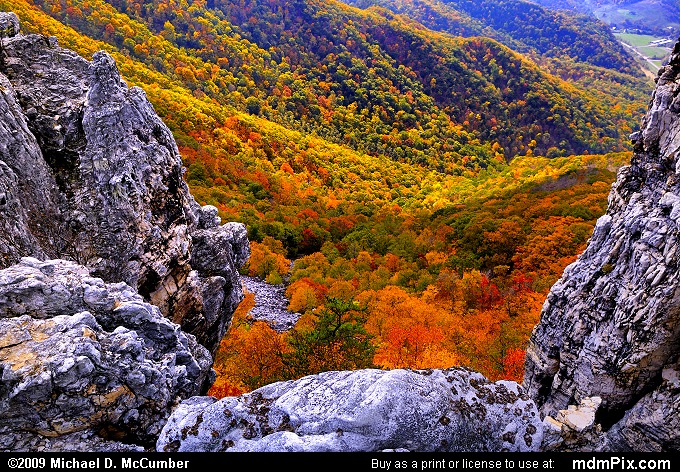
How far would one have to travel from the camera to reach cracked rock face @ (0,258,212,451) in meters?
8.78

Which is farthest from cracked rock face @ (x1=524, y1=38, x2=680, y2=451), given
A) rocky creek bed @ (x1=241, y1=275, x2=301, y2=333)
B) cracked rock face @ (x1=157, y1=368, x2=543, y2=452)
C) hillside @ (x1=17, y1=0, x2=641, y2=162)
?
hillside @ (x1=17, y1=0, x2=641, y2=162)

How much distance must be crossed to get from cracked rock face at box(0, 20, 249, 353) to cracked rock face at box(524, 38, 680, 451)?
15573 millimetres

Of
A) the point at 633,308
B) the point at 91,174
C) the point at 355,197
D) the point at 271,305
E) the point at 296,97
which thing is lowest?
the point at 271,305

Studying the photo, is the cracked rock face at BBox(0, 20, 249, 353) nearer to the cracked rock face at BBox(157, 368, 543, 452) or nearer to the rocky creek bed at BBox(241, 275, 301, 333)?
the cracked rock face at BBox(157, 368, 543, 452)

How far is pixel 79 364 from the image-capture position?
29.9 feet

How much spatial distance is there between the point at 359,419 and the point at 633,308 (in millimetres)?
10577

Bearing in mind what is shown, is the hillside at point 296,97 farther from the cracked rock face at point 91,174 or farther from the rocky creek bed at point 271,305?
the cracked rock face at point 91,174

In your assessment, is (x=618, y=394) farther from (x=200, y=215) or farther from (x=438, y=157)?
(x=438, y=157)

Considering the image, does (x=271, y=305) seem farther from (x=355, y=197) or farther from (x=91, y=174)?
(x=355, y=197)

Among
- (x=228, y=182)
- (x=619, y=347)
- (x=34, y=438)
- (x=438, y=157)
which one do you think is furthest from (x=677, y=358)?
(x=438, y=157)

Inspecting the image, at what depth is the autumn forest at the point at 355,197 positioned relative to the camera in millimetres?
34625
